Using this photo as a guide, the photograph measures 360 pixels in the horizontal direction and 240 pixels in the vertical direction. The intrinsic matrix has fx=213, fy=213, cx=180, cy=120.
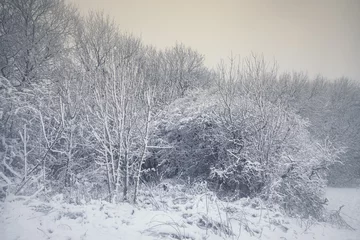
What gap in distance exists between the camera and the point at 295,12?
9.37 meters

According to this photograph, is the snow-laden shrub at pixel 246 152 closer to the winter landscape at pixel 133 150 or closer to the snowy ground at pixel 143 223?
the winter landscape at pixel 133 150

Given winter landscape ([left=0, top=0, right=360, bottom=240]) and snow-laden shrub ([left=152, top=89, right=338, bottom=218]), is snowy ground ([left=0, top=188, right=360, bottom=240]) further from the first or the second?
snow-laden shrub ([left=152, top=89, right=338, bottom=218])

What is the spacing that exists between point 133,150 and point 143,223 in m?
4.95

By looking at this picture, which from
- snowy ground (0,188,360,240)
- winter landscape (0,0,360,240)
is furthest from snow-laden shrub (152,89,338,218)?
snowy ground (0,188,360,240)

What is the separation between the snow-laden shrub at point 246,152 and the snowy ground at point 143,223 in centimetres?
179

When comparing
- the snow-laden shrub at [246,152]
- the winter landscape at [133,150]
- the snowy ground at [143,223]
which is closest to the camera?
the snowy ground at [143,223]

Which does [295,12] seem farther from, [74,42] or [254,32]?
[74,42]

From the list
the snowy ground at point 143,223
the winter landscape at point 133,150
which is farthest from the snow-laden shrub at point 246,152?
the snowy ground at point 143,223

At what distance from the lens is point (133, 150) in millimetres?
9031

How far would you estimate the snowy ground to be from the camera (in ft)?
12.4

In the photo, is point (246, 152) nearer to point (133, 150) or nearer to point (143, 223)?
point (133, 150)

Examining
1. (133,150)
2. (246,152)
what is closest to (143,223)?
(133,150)

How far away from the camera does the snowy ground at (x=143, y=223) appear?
12.4 feet

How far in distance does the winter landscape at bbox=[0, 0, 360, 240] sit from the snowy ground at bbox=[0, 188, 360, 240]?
3 centimetres
